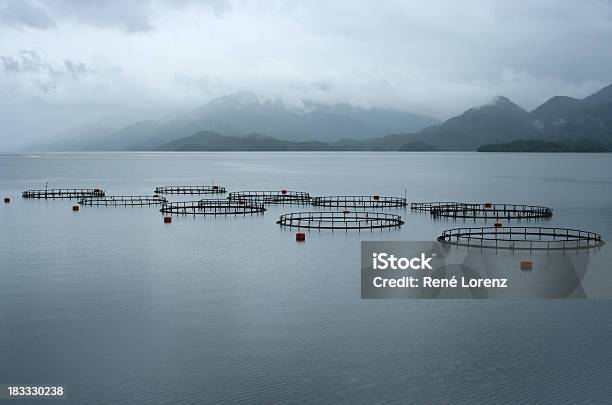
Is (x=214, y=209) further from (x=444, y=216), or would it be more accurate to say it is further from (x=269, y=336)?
(x=269, y=336)

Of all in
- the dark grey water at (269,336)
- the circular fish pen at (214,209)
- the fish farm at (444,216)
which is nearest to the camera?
the dark grey water at (269,336)

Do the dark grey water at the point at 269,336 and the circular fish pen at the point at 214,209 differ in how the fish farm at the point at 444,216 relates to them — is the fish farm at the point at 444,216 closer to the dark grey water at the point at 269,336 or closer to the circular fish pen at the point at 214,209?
the circular fish pen at the point at 214,209

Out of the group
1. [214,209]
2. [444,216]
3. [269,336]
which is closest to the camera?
[269,336]

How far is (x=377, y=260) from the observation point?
52531mm

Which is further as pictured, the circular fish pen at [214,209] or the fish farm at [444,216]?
the circular fish pen at [214,209]

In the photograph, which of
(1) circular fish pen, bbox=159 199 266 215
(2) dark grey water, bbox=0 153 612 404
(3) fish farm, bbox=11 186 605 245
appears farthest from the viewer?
(1) circular fish pen, bbox=159 199 266 215

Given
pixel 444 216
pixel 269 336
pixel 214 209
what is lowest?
pixel 269 336

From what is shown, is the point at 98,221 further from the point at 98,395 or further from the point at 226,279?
the point at 98,395

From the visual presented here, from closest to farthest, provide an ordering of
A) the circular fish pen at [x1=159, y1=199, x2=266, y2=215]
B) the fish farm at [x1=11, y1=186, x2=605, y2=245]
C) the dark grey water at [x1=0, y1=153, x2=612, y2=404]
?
the dark grey water at [x1=0, y1=153, x2=612, y2=404], the fish farm at [x1=11, y1=186, x2=605, y2=245], the circular fish pen at [x1=159, y1=199, x2=266, y2=215]

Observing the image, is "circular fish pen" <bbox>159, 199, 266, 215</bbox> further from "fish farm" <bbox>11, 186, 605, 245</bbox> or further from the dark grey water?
the dark grey water

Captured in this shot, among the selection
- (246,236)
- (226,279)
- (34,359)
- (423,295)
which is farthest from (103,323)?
(246,236)

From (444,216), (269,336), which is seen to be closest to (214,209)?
(444,216)

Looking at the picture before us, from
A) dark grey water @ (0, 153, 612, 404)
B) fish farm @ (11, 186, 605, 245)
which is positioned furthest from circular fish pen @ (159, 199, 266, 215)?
dark grey water @ (0, 153, 612, 404)

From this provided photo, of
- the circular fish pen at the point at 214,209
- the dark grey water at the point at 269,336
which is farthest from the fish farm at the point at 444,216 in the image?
the dark grey water at the point at 269,336
